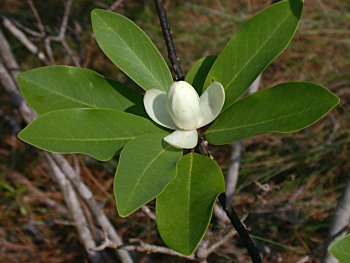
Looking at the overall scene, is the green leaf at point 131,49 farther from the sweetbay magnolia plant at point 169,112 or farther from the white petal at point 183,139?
the white petal at point 183,139

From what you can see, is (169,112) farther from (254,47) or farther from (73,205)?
(73,205)

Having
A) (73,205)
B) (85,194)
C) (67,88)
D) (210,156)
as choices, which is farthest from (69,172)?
(210,156)

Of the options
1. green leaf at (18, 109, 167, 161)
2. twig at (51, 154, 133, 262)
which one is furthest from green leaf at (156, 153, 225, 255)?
twig at (51, 154, 133, 262)

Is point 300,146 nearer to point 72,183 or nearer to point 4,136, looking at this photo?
point 72,183

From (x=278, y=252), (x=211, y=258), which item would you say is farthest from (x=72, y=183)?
(x=278, y=252)

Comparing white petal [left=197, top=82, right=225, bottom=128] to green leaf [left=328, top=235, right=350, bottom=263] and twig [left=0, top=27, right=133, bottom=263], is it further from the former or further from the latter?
twig [left=0, top=27, right=133, bottom=263]

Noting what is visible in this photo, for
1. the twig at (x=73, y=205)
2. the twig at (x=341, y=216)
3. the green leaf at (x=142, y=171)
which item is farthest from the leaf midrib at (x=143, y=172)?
the twig at (x=73, y=205)
